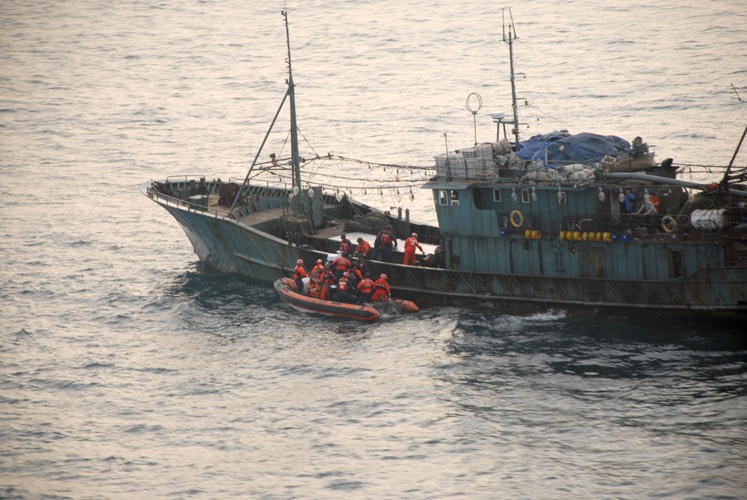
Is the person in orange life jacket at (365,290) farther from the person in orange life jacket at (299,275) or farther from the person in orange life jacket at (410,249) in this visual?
the person in orange life jacket at (299,275)

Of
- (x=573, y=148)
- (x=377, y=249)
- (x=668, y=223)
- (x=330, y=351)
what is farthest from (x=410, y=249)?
(x=668, y=223)

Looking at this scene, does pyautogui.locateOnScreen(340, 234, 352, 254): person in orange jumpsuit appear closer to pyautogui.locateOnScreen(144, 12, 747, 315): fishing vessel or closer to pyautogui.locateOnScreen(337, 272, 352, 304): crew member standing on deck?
pyautogui.locateOnScreen(144, 12, 747, 315): fishing vessel

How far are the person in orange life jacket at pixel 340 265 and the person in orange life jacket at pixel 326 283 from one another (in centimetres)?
25

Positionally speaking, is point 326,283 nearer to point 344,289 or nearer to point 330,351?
point 344,289

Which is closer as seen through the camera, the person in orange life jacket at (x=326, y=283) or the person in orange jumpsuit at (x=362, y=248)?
the person in orange life jacket at (x=326, y=283)

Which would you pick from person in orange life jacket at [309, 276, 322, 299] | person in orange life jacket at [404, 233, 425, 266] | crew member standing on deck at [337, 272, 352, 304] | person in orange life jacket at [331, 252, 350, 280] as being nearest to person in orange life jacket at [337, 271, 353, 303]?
crew member standing on deck at [337, 272, 352, 304]

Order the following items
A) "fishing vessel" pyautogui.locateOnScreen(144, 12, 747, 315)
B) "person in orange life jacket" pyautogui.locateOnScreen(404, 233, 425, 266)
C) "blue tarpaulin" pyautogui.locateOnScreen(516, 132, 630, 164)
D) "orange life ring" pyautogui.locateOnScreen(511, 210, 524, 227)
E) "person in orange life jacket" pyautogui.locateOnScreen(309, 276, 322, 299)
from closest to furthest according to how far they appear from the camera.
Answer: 1. "fishing vessel" pyautogui.locateOnScreen(144, 12, 747, 315)
2. "orange life ring" pyautogui.locateOnScreen(511, 210, 524, 227)
3. "blue tarpaulin" pyautogui.locateOnScreen(516, 132, 630, 164)
4. "person in orange life jacket" pyautogui.locateOnScreen(309, 276, 322, 299)
5. "person in orange life jacket" pyautogui.locateOnScreen(404, 233, 425, 266)

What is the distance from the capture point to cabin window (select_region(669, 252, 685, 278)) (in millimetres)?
42719

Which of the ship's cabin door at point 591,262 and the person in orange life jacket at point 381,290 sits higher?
the ship's cabin door at point 591,262

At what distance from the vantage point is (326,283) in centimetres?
4722

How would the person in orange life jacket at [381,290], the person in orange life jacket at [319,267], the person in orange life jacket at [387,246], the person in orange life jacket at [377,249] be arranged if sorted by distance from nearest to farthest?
the person in orange life jacket at [381,290] → the person in orange life jacket at [319,267] → the person in orange life jacket at [387,246] → the person in orange life jacket at [377,249]

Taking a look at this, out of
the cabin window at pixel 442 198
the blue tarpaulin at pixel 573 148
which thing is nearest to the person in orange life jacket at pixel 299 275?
the cabin window at pixel 442 198

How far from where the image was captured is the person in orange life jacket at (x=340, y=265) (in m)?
47.1

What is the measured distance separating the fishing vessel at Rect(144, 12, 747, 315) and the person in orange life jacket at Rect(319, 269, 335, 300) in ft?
7.12
